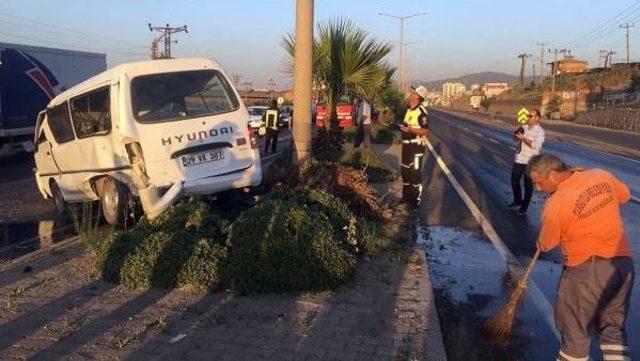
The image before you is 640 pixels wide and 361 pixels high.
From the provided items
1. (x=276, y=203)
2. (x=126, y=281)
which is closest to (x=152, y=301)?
(x=126, y=281)

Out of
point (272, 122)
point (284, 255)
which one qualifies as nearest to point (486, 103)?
point (272, 122)

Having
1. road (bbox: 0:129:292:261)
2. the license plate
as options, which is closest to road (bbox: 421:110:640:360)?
the license plate

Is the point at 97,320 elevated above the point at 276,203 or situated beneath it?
situated beneath

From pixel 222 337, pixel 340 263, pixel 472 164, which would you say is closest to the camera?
pixel 222 337

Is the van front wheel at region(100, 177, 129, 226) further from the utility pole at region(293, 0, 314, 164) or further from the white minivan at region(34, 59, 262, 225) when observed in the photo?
the utility pole at region(293, 0, 314, 164)

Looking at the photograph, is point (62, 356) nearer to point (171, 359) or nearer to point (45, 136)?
point (171, 359)

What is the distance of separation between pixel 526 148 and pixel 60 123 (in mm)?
6949

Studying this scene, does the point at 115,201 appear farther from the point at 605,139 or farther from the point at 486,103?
the point at 486,103

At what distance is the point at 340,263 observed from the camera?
5.86 m

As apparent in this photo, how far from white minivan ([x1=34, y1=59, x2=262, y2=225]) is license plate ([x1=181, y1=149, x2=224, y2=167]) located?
1 centimetres

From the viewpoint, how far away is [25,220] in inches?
380

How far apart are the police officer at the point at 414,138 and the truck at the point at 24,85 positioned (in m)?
10.1

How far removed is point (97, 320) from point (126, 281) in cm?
80

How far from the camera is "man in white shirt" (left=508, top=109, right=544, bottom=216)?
986 centimetres
